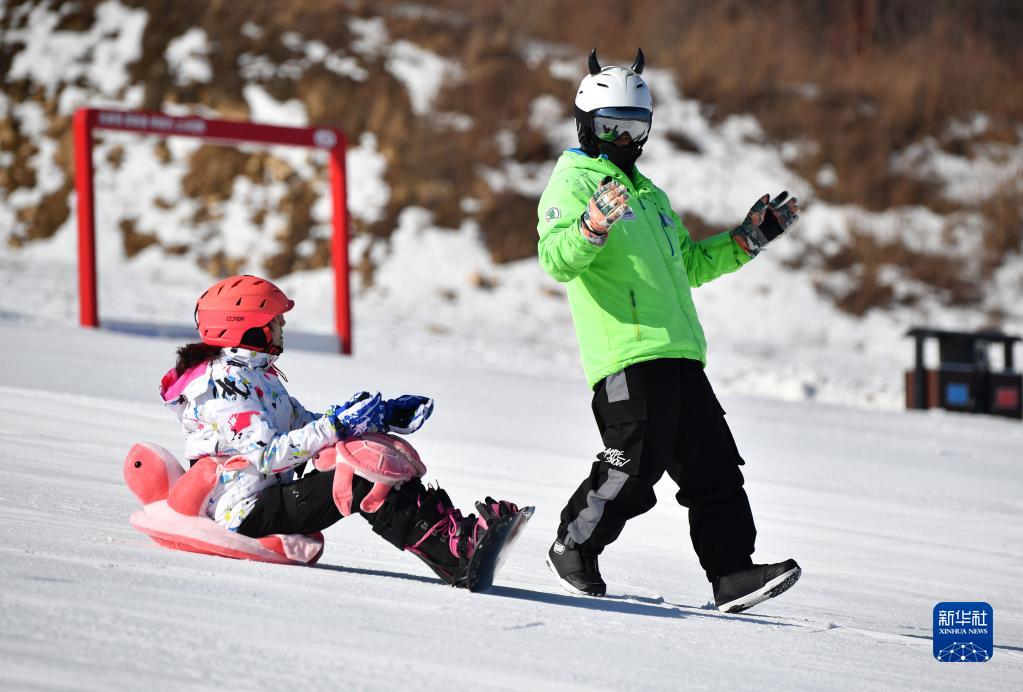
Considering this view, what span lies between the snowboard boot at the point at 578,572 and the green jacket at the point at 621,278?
0.51 metres

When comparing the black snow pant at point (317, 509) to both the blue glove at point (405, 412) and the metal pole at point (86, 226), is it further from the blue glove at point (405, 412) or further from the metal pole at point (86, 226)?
the metal pole at point (86, 226)

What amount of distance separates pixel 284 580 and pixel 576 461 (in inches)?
166

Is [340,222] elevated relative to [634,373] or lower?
elevated

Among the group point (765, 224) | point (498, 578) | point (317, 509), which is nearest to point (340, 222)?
point (765, 224)

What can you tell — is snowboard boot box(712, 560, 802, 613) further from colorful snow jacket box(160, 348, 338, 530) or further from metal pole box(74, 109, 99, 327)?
metal pole box(74, 109, 99, 327)

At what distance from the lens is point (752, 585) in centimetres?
390

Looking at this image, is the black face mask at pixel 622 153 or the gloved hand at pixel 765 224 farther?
the gloved hand at pixel 765 224

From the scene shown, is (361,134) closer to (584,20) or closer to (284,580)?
(584,20)

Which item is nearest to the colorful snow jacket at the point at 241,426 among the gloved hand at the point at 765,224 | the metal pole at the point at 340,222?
the gloved hand at the point at 765,224

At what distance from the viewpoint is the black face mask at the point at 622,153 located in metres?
4.20

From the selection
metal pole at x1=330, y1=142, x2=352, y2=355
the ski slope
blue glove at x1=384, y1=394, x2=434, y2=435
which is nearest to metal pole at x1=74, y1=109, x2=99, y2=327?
the ski slope

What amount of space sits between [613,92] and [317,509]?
161cm

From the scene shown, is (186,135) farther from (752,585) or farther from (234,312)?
(752,585)

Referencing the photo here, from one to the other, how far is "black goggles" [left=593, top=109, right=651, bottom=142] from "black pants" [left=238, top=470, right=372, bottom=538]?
143 cm
